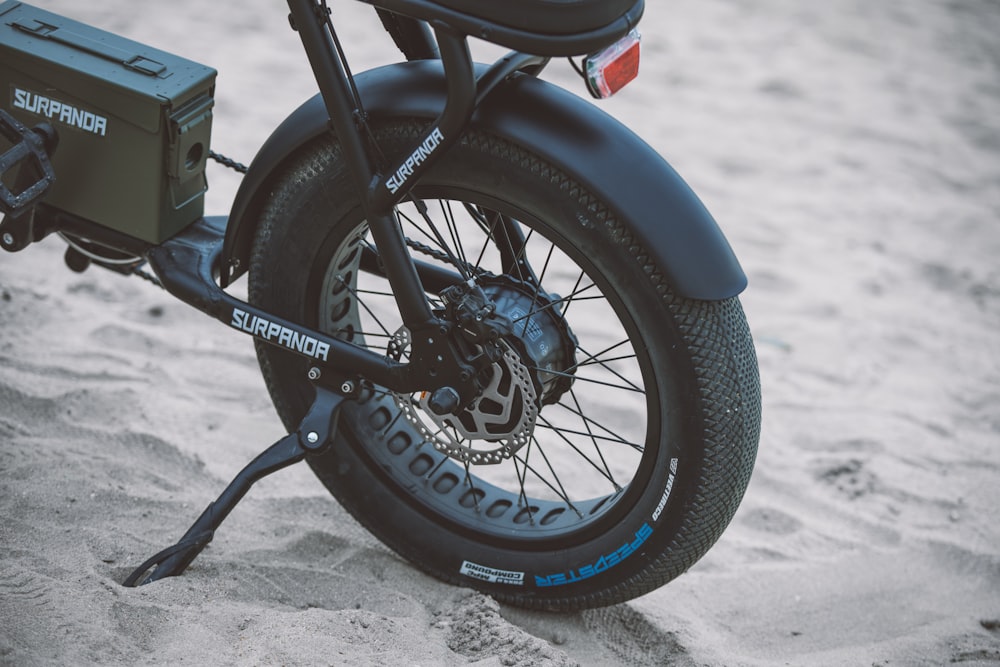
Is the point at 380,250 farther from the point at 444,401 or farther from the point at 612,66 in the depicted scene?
the point at 612,66

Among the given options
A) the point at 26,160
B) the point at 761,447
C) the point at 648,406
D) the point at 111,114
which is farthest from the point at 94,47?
the point at 761,447

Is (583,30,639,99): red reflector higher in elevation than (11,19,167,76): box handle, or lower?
higher

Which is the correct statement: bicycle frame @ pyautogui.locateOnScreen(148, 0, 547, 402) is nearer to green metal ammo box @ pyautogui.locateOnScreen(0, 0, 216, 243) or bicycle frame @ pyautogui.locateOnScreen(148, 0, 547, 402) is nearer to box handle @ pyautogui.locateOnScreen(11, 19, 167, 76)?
green metal ammo box @ pyautogui.locateOnScreen(0, 0, 216, 243)

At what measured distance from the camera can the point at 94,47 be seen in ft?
8.05

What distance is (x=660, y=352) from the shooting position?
2.05 metres

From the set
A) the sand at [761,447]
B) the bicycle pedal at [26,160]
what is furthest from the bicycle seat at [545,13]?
the sand at [761,447]

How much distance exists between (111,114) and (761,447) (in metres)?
2.05

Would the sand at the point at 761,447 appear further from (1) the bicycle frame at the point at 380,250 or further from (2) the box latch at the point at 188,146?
(2) the box latch at the point at 188,146

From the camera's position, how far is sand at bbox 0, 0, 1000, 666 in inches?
87.7

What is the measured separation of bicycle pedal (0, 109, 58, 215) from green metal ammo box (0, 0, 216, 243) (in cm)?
4

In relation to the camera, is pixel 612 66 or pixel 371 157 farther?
pixel 371 157

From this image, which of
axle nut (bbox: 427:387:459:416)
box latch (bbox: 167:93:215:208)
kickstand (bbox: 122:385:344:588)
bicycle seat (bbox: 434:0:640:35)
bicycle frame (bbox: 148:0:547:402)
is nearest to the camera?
bicycle seat (bbox: 434:0:640:35)


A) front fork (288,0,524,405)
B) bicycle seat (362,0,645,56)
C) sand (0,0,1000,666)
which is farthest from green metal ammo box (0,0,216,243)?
bicycle seat (362,0,645,56)

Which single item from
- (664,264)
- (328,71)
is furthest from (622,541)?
(328,71)
